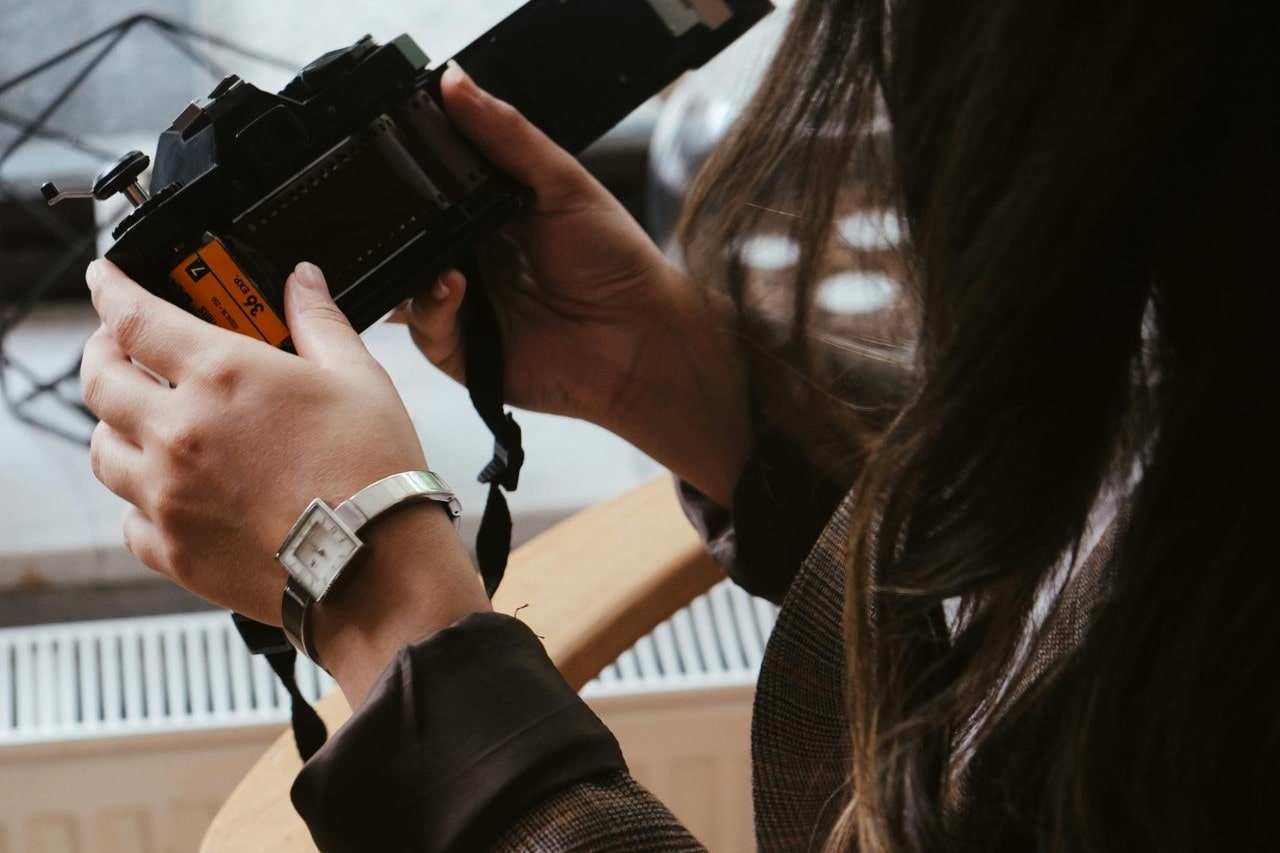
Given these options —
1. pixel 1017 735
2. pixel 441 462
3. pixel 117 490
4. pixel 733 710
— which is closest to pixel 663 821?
pixel 1017 735

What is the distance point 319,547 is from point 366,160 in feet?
0.56

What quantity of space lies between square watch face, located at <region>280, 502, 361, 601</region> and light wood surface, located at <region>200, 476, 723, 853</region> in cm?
18

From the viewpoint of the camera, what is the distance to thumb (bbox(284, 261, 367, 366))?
0.50 m

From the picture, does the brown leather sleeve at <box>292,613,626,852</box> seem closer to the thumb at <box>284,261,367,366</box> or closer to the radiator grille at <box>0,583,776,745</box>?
the thumb at <box>284,261,367,366</box>

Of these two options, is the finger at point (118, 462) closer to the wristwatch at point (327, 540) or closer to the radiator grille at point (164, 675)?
the wristwatch at point (327, 540)

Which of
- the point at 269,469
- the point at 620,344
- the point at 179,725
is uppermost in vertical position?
the point at 269,469

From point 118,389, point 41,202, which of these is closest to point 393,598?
point 118,389

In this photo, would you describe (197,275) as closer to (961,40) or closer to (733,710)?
(961,40)

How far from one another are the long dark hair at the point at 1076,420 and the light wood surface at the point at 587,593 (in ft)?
0.70

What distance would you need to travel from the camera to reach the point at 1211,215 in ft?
1.21

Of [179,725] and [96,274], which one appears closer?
[96,274]

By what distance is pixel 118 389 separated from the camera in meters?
0.49

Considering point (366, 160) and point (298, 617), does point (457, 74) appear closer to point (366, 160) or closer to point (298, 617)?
point (366, 160)

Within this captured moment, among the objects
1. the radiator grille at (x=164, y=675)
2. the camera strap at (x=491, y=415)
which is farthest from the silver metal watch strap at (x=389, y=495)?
the radiator grille at (x=164, y=675)
